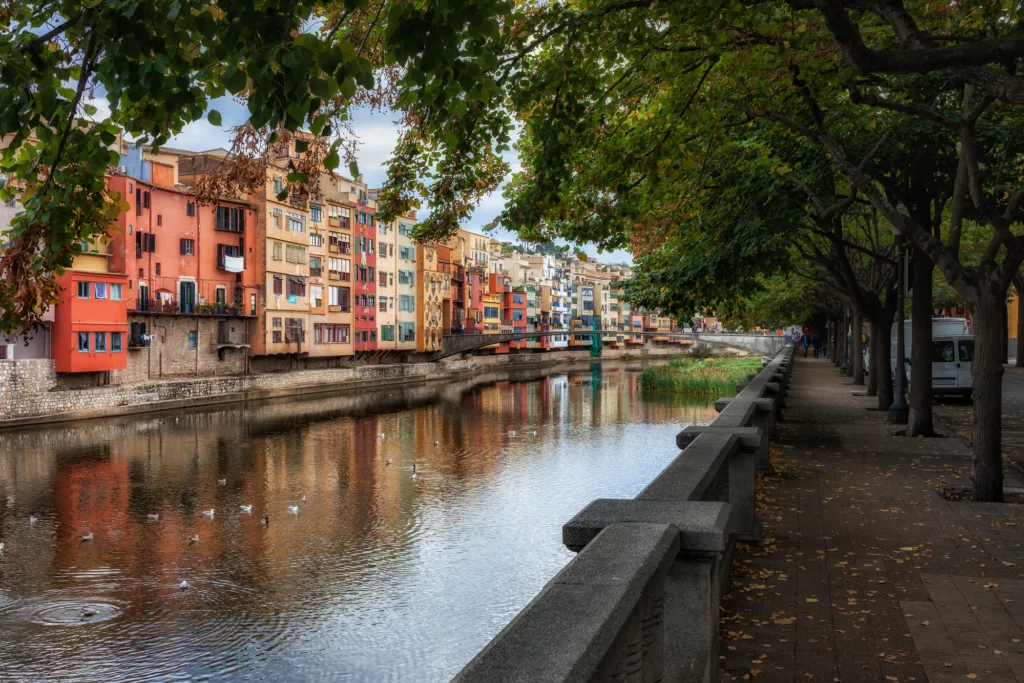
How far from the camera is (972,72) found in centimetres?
745

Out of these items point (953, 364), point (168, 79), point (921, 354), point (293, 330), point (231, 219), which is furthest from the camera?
point (293, 330)

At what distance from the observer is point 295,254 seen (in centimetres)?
5791

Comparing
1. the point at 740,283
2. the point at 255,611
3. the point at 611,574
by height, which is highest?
the point at 740,283

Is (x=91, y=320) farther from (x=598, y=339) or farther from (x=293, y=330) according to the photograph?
(x=598, y=339)

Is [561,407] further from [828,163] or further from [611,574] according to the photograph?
[611,574]

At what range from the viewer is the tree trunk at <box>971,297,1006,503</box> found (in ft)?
36.3

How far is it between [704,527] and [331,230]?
61.0 m

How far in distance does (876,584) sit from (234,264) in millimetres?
50309

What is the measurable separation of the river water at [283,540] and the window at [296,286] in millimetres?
19614

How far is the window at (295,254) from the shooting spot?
188 ft

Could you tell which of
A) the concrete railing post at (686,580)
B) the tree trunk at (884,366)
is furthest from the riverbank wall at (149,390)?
the concrete railing post at (686,580)

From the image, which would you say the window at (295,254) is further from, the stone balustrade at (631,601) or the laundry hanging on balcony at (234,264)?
the stone balustrade at (631,601)

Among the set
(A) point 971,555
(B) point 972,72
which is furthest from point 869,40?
(A) point 971,555

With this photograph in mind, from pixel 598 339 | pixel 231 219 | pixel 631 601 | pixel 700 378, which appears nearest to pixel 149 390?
pixel 231 219
